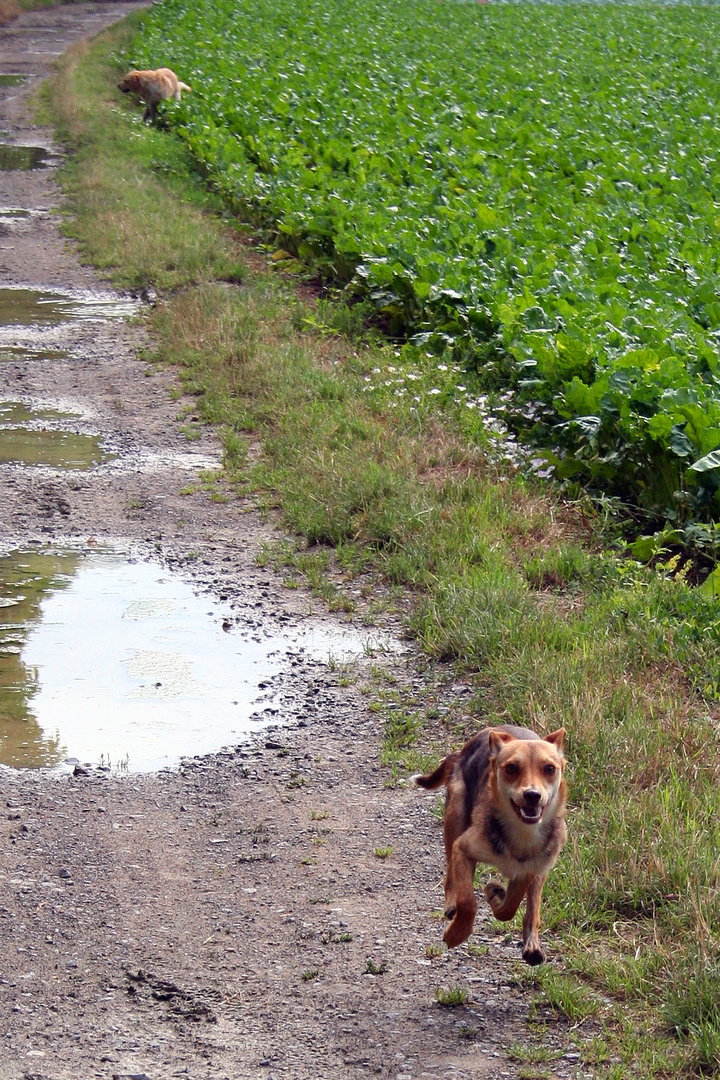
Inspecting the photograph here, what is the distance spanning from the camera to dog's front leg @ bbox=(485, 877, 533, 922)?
3619 millimetres

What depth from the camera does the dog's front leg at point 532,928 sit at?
353 centimetres

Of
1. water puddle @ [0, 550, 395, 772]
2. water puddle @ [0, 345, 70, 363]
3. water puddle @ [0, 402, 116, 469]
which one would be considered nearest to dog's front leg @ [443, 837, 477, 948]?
water puddle @ [0, 550, 395, 772]

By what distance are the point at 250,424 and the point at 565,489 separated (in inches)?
92.4

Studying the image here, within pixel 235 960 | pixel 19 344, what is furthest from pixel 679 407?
pixel 19 344

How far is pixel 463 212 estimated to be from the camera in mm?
13195

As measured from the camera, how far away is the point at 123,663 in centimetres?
599

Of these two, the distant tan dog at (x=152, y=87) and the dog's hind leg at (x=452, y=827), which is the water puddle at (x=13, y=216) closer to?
the distant tan dog at (x=152, y=87)

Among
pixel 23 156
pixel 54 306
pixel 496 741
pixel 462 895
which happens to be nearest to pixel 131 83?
pixel 23 156

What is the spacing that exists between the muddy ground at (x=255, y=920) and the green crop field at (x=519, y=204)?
248 centimetres

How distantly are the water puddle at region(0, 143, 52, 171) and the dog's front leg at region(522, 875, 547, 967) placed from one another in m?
18.1

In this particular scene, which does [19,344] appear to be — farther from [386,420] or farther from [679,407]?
[679,407]

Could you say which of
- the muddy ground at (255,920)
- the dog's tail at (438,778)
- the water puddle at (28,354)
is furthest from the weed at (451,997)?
the water puddle at (28,354)

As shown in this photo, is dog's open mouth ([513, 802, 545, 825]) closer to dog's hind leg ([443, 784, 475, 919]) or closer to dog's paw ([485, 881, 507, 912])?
dog's hind leg ([443, 784, 475, 919])

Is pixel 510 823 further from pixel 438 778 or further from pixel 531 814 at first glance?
pixel 438 778
